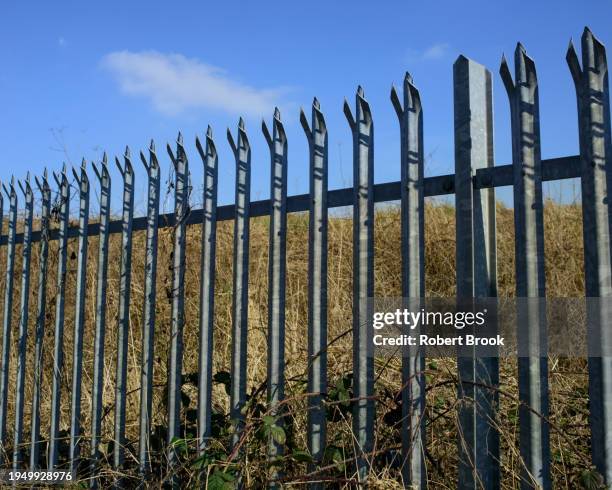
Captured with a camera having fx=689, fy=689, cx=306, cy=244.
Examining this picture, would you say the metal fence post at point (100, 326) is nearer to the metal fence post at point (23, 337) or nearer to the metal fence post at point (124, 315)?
the metal fence post at point (124, 315)

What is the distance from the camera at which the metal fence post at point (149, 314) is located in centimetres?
343

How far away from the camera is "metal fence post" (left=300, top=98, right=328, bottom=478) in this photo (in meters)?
2.77

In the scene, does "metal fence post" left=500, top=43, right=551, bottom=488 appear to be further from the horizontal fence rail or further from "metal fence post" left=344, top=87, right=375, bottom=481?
"metal fence post" left=344, top=87, right=375, bottom=481

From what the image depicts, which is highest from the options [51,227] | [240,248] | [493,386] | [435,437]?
[51,227]

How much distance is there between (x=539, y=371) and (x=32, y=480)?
301 centimetres

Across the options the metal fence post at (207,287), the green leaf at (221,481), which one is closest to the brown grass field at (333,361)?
the green leaf at (221,481)

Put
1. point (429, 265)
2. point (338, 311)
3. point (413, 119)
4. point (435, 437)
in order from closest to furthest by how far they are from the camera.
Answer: point (413, 119) → point (435, 437) → point (338, 311) → point (429, 265)

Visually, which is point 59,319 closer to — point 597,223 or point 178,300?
point 178,300

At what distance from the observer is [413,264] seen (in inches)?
100

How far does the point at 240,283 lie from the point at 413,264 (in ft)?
3.03

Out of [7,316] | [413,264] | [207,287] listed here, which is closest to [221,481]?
[207,287]

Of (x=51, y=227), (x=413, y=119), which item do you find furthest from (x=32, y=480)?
(x=413, y=119)

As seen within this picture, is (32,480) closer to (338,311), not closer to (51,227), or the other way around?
(51,227)

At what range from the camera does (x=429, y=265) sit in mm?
7004
